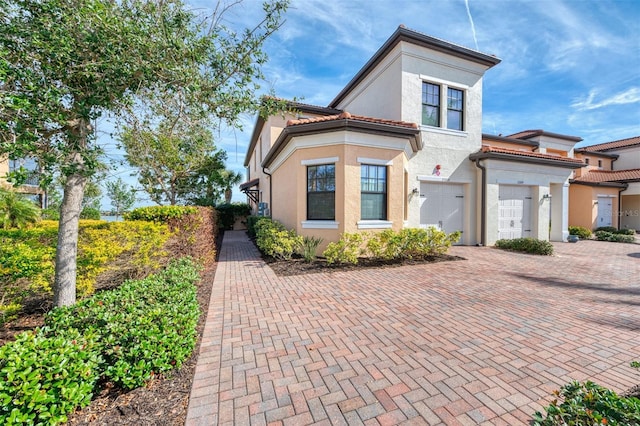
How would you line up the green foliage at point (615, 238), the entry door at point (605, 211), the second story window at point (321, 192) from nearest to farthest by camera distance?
1. the second story window at point (321, 192)
2. the green foliage at point (615, 238)
3. the entry door at point (605, 211)

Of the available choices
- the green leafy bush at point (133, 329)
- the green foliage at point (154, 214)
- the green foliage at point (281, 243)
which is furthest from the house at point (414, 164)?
the green leafy bush at point (133, 329)

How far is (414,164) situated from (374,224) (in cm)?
395

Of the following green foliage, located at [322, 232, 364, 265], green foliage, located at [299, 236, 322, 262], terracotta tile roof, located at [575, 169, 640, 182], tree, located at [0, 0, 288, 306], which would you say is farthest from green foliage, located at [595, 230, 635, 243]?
tree, located at [0, 0, 288, 306]

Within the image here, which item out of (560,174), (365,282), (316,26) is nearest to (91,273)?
(365,282)

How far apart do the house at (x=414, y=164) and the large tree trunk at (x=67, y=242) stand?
20.1ft

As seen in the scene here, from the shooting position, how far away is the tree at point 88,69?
97.2 inches

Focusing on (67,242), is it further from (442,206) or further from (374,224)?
(442,206)

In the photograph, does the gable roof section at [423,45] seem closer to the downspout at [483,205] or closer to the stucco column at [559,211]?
the downspout at [483,205]

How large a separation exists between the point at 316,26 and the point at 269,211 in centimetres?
1026

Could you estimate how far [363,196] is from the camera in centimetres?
861

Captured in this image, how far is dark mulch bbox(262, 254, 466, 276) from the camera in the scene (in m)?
7.29

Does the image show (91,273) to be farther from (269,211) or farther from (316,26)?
(269,211)

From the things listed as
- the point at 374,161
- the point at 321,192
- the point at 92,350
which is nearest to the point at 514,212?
the point at 374,161

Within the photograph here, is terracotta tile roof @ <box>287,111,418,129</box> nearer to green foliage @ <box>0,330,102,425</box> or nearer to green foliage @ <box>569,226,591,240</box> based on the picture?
green foliage @ <box>0,330,102,425</box>
